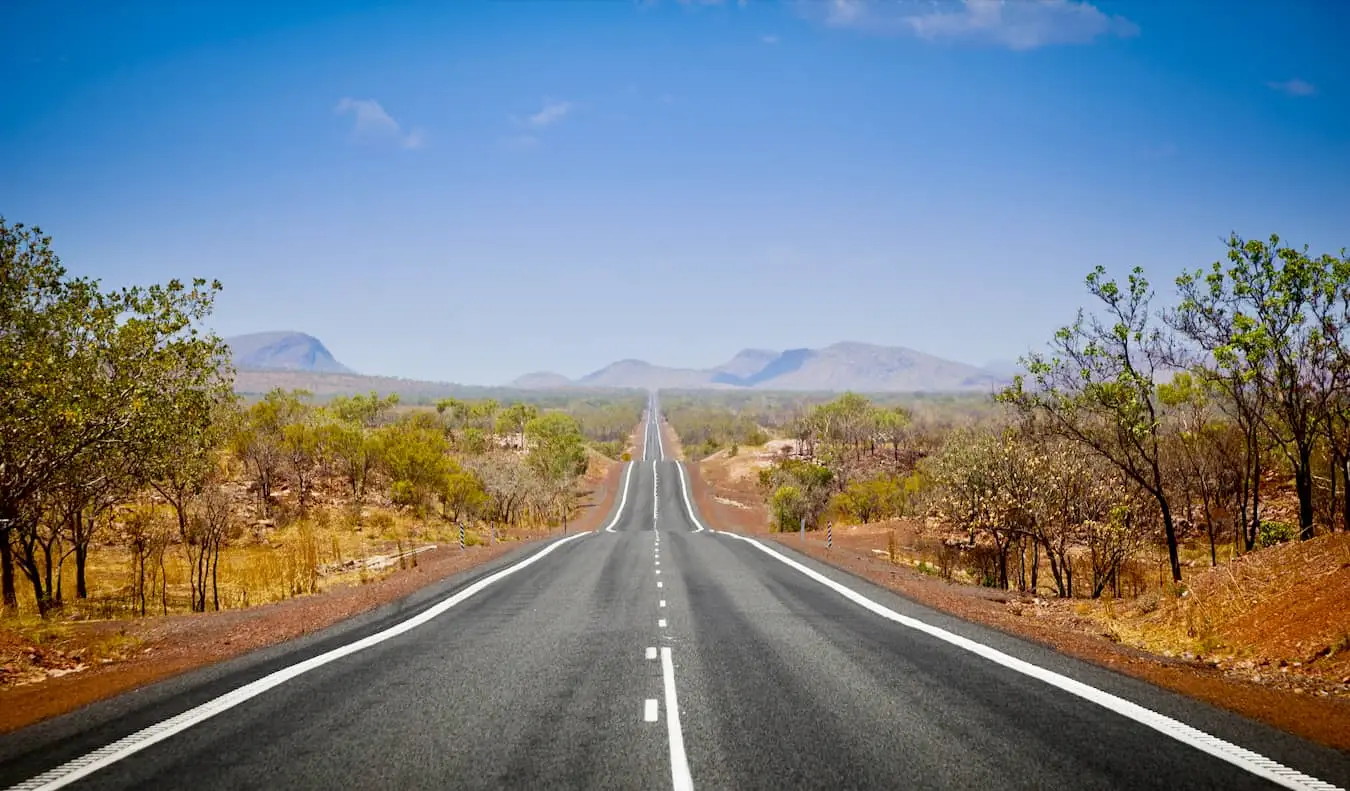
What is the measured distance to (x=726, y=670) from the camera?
8094 millimetres

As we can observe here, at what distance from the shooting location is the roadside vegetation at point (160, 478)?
40.9ft

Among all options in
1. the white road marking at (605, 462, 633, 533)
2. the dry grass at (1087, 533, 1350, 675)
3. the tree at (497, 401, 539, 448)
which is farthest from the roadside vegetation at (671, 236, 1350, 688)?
the tree at (497, 401, 539, 448)

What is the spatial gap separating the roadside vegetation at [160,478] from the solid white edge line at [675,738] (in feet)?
35.6

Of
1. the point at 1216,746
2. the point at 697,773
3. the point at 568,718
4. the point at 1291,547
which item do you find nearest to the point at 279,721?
the point at 568,718

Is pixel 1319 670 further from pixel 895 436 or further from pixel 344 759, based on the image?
pixel 895 436

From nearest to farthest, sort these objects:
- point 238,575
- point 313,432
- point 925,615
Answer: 1. point 925,615
2. point 238,575
3. point 313,432

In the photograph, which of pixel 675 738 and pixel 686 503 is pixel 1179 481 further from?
pixel 686 503

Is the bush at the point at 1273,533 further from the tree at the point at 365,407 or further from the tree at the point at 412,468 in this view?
the tree at the point at 365,407

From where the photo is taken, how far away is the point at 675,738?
571 cm

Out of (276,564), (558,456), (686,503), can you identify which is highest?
(558,456)

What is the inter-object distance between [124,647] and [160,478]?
317 inches

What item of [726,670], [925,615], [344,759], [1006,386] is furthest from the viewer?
[1006,386]

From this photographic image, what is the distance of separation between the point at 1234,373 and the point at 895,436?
8697 cm

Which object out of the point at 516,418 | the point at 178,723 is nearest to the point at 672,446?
the point at 516,418
